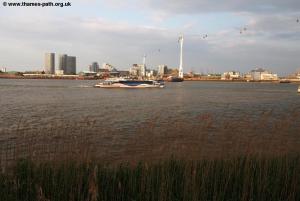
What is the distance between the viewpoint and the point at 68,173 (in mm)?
9141

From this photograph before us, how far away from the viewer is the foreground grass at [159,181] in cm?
822

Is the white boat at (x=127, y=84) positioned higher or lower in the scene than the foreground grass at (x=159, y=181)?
lower

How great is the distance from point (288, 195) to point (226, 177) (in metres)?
1.50

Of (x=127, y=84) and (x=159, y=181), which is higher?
(x=159, y=181)

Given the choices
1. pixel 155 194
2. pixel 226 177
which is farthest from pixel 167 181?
pixel 226 177

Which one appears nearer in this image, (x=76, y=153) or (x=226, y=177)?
(x=226, y=177)

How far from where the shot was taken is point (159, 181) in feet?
28.7

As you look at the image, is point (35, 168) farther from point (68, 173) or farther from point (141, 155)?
point (141, 155)

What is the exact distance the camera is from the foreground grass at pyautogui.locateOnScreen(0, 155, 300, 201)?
822 cm

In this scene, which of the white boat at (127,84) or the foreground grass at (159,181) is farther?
the white boat at (127,84)

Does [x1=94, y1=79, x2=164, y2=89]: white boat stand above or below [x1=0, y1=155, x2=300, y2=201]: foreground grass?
below

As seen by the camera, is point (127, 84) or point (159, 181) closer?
point (159, 181)

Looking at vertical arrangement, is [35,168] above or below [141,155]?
above

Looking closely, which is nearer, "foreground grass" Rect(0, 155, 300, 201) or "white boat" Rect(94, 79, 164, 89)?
"foreground grass" Rect(0, 155, 300, 201)
